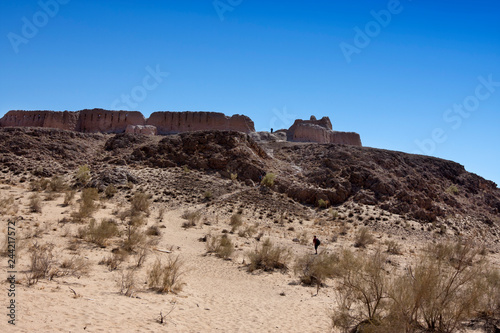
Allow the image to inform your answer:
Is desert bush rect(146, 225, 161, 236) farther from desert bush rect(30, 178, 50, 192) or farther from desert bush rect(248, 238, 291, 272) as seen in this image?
desert bush rect(30, 178, 50, 192)

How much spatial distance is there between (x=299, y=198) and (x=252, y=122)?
51.5 feet

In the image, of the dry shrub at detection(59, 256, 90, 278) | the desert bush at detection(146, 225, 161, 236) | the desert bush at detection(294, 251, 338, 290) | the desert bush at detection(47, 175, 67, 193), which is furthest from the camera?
the desert bush at detection(47, 175, 67, 193)

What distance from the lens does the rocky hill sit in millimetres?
29031

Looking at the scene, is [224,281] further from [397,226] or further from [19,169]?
[19,169]

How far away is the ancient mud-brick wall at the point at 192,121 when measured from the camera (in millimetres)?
39344

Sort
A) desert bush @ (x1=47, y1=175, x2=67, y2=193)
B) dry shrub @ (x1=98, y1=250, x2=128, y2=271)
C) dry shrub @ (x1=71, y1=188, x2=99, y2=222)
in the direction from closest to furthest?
1. dry shrub @ (x1=98, y1=250, x2=128, y2=271)
2. dry shrub @ (x1=71, y1=188, x2=99, y2=222)
3. desert bush @ (x1=47, y1=175, x2=67, y2=193)

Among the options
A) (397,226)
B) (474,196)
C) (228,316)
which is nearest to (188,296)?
(228,316)

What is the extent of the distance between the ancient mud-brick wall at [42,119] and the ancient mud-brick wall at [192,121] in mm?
8061

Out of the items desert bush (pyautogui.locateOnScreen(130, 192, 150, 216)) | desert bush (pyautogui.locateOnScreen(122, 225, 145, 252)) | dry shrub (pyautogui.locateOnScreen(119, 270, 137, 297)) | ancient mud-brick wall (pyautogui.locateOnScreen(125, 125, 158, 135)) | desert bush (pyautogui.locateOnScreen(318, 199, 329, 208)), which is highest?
ancient mud-brick wall (pyautogui.locateOnScreen(125, 125, 158, 135))

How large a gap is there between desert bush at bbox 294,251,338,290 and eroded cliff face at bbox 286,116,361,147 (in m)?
30.4

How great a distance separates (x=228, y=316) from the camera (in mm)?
9109

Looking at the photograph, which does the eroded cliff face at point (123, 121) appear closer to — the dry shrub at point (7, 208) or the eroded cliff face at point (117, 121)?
the eroded cliff face at point (117, 121)

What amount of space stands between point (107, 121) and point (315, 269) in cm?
3365

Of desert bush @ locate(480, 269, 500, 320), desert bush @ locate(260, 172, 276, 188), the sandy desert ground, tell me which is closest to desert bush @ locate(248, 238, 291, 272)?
the sandy desert ground
